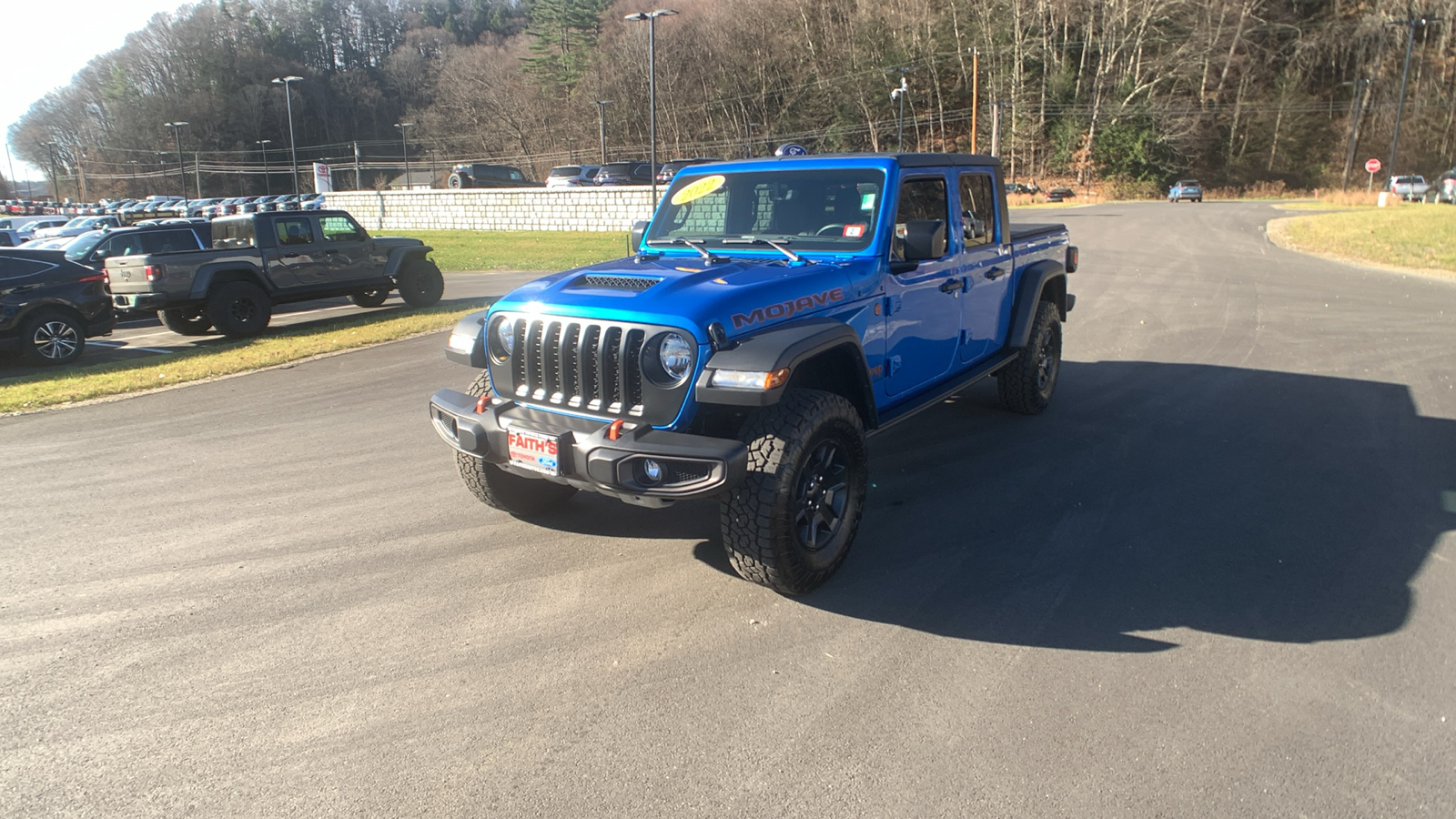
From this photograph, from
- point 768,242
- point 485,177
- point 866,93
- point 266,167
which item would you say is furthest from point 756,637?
point 266,167

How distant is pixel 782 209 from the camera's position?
5230mm

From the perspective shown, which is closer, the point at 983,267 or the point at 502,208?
the point at 983,267

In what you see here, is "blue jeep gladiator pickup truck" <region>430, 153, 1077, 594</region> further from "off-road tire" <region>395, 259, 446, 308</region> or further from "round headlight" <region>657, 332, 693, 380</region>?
"off-road tire" <region>395, 259, 446, 308</region>

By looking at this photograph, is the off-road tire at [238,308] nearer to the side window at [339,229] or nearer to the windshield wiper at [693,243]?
the side window at [339,229]

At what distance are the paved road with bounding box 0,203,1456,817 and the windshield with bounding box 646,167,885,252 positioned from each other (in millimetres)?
1632

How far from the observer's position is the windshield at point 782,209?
16.4ft

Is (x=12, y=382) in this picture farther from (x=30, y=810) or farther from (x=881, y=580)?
(x=881, y=580)

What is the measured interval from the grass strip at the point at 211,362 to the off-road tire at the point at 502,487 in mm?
6209

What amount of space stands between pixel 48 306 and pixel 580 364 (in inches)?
406

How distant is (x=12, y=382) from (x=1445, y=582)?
12.7 metres

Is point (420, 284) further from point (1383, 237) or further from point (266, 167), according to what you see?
point (266, 167)

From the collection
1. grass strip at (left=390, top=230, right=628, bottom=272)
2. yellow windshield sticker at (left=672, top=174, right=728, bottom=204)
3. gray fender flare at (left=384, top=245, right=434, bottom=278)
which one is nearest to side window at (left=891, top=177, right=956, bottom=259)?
yellow windshield sticker at (left=672, top=174, right=728, bottom=204)

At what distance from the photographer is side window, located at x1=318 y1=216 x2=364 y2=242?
1371 cm

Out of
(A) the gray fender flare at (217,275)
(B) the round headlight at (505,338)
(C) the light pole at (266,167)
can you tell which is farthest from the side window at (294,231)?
(C) the light pole at (266,167)
